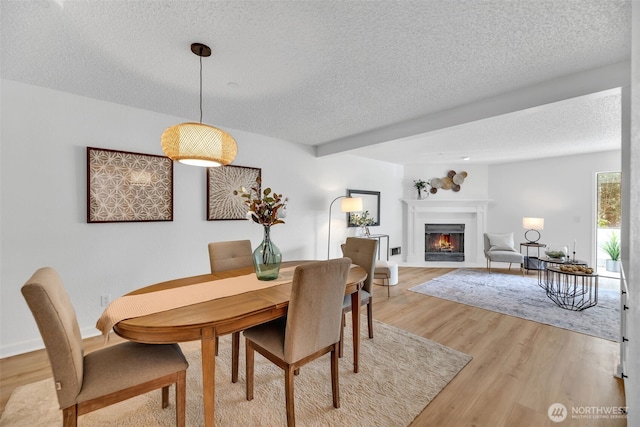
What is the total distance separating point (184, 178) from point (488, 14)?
3.13m

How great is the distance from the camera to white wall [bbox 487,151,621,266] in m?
5.02

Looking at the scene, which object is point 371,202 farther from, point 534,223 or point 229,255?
point 229,255

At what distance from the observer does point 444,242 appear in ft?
20.6

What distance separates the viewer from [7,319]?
7.59ft

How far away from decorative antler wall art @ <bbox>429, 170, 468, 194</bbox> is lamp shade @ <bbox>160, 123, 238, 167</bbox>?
18.3ft

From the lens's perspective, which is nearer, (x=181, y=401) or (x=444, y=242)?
(x=181, y=401)

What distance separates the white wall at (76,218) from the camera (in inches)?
90.4

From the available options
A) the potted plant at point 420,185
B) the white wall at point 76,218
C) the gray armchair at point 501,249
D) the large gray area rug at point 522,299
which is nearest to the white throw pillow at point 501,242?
the gray armchair at point 501,249

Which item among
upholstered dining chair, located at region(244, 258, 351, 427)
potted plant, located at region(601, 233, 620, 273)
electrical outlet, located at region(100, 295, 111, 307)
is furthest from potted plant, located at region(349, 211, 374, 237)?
potted plant, located at region(601, 233, 620, 273)

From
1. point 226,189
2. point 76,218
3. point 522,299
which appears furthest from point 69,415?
point 522,299

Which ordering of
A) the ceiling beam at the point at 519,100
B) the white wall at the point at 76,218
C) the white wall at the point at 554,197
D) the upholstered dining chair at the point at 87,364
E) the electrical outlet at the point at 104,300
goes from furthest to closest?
the white wall at the point at 554,197
the electrical outlet at the point at 104,300
the white wall at the point at 76,218
the ceiling beam at the point at 519,100
the upholstered dining chair at the point at 87,364

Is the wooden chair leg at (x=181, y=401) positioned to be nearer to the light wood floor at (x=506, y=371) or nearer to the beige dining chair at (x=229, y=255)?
the beige dining chair at (x=229, y=255)

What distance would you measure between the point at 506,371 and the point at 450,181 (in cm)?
480

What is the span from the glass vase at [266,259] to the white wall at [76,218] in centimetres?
168
